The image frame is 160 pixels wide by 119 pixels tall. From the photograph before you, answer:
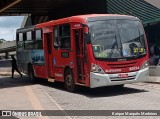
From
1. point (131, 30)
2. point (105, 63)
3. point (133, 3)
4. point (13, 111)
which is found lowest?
point (13, 111)

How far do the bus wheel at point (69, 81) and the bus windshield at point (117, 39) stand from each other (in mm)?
2079

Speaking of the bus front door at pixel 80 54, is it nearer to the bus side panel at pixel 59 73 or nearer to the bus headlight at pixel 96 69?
the bus headlight at pixel 96 69

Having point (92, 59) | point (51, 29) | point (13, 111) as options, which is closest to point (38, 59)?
point (51, 29)

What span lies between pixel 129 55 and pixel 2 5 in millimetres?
21203

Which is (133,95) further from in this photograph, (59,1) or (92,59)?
(59,1)

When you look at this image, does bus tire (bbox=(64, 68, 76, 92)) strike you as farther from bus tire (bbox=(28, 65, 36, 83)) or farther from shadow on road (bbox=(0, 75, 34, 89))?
bus tire (bbox=(28, 65, 36, 83))

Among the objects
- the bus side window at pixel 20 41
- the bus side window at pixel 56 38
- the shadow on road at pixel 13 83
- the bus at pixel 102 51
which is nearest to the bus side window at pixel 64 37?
the bus at pixel 102 51

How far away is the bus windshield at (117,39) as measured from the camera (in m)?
13.8

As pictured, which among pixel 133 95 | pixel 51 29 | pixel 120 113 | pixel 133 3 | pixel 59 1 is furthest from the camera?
pixel 59 1

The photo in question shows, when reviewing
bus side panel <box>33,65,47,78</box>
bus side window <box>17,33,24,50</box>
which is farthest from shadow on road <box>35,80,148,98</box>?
bus side window <box>17,33,24,50</box>

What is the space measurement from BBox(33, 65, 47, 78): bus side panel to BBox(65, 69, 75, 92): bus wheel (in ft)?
10.3

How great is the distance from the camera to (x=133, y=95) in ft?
44.7

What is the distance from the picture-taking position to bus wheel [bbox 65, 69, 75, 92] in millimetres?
15367

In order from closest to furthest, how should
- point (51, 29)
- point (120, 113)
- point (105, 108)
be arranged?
point (120, 113)
point (105, 108)
point (51, 29)
